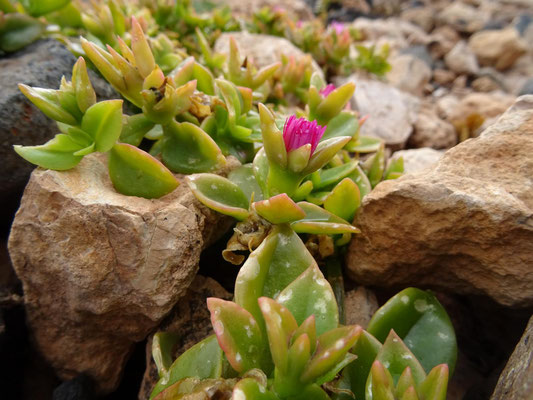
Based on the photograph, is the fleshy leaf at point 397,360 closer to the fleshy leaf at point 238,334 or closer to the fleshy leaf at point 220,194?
the fleshy leaf at point 238,334

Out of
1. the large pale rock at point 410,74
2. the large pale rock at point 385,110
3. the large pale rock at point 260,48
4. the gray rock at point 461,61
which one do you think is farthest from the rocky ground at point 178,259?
the gray rock at point 461,61

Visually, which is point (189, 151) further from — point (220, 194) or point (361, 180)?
point (361, 180)

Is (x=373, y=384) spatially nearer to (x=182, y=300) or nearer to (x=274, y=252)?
(x=274, y=252)

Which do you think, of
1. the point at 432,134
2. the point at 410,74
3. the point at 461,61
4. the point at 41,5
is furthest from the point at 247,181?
the point at 461,61

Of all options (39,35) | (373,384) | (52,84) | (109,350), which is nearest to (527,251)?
(373,384)

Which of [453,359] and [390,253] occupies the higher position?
[390,253]

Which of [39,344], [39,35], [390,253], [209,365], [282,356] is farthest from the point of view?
[39,35]

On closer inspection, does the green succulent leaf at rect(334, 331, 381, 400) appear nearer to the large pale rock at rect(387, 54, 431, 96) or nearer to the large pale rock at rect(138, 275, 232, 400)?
the large pale rock at rect(138, 275, 232, 400)
